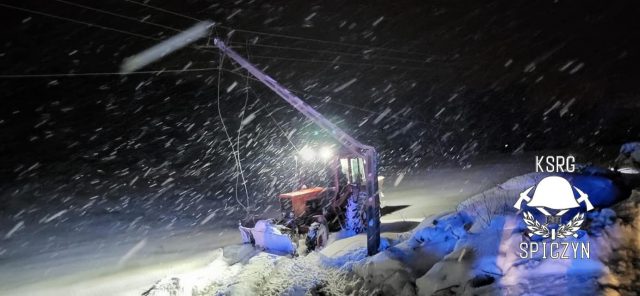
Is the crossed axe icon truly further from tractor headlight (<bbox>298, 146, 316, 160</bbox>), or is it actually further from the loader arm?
tractor headlight (<bbox>298, 146, 316, 160</bbox>)

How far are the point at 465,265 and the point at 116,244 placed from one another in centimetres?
1954

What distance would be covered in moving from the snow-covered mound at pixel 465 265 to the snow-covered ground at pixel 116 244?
146 cm

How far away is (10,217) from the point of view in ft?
99.5

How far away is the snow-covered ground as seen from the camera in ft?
45.5

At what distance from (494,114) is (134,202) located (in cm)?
4626

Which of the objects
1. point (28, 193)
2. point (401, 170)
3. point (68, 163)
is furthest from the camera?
point (68, 163)

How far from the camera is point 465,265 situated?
7059 mm

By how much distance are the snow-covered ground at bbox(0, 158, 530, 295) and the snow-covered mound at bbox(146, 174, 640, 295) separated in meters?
1.46

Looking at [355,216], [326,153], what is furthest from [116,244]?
[355,216]

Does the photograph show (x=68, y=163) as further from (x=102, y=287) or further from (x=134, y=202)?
(x=102, y=287)

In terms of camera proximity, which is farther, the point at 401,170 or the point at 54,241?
the point at 401,170

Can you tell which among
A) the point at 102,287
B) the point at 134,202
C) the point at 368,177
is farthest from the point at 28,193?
the point at 368,177

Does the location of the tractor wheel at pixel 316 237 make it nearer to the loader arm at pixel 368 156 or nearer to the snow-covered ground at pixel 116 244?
the snow-covered ground at pixel 116 244

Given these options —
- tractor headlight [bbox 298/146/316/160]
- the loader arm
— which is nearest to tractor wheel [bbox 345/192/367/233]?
tractor headlight [bbox 298/146/316/160]
